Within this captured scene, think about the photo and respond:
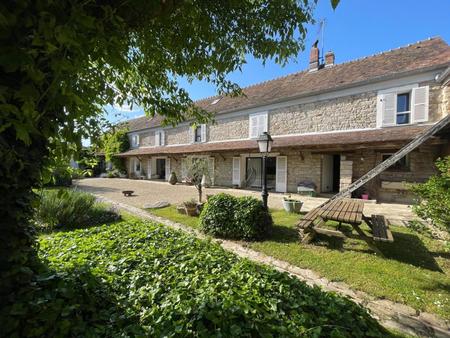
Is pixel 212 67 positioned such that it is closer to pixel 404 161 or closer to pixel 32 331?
pixel 32 331

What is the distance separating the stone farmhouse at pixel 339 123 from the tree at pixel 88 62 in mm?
4353

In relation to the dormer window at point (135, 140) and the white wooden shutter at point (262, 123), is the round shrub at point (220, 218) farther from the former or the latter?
the dormer window at point (135, 140)

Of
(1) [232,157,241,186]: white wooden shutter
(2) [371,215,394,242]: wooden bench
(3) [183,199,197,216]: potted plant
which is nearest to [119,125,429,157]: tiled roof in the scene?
(1) [232,157,241,186]: white wooden shutter

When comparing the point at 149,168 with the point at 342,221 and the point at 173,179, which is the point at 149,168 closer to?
the point at 173,179

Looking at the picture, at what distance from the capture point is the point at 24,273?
4.76ft

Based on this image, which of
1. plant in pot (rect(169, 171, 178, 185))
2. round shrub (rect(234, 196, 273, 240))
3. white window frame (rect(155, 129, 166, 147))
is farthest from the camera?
white window frame (rect(155, 129, 166, 147))

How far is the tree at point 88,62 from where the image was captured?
3.08ft

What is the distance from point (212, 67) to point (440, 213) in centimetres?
382

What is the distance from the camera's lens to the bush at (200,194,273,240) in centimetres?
545

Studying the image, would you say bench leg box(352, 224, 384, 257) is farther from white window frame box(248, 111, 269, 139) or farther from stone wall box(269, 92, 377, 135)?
white window frame box(248, 111, 269, 139)

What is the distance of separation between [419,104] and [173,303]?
1202cm

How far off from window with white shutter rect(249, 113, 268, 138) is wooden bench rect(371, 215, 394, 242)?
32.5 feet

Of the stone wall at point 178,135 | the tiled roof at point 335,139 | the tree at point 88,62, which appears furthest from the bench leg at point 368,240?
the stone wall at point 178,135

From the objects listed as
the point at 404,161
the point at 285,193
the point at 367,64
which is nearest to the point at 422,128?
the point at 404,161
